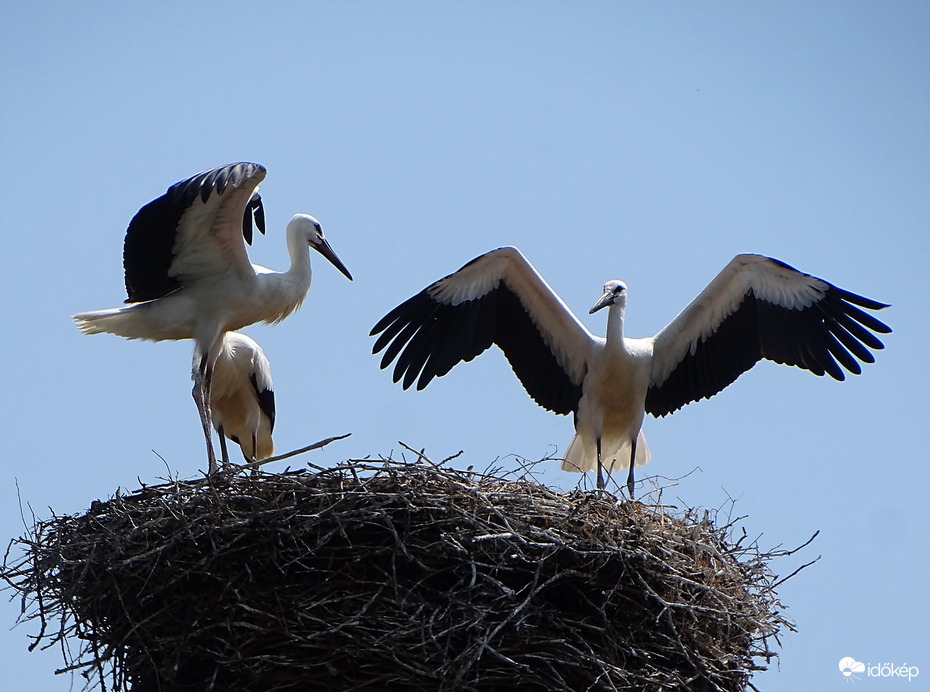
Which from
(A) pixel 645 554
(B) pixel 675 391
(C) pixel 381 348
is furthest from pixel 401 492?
(B) pixel 675 391

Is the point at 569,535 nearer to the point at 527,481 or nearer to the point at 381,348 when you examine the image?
the point at 527,481

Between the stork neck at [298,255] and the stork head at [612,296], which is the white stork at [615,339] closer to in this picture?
the stork head at [612,296]

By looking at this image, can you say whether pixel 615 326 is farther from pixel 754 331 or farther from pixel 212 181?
pixel 212 181

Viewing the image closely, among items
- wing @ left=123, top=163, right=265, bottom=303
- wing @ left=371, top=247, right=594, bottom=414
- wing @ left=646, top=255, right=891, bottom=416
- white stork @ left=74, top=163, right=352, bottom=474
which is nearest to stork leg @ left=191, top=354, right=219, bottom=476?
white stork @ left=74, top=163, right=352, bottom=474

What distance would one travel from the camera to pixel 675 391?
775 centimetres

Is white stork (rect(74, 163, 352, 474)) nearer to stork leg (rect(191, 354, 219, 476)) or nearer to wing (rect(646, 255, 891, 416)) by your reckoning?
stork leg (rect(191, 354, 219, 476))

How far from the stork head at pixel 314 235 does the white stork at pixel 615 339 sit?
0.61m

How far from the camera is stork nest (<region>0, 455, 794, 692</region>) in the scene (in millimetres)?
4895

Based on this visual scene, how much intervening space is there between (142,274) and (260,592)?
270 cm

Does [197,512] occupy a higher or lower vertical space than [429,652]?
higher

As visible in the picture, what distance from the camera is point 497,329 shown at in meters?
7.79

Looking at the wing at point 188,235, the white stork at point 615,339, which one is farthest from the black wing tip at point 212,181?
the white stork at point 615,339

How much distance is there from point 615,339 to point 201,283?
2.41m

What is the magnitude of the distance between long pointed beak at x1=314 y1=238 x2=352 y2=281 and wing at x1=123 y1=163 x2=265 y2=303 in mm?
675
